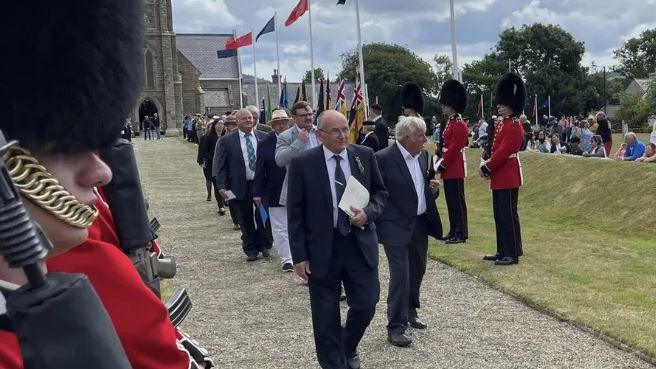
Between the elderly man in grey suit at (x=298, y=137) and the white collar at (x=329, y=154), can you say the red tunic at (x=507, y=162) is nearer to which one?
the elderly man in grey suit at (x=298, y=137)

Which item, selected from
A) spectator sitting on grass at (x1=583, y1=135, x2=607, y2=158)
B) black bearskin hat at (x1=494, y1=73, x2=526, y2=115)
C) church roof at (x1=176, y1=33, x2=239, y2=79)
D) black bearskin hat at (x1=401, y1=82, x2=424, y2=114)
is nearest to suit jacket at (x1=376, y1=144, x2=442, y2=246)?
black bearskin hat at (x1=494, y1=73, x2=526, y2=115)

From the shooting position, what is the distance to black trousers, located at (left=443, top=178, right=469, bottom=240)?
11.0 metres

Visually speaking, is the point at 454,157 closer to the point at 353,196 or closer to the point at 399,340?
the point at 399,340

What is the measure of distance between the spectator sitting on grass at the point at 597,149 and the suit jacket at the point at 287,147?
13.1 m

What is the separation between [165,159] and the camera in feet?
108

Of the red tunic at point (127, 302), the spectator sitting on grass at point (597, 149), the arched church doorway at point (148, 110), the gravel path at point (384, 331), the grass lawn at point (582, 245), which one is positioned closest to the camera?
the red tunic at point (127, 302)

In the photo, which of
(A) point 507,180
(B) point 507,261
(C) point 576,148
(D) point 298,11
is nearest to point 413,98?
(A) point 507,180

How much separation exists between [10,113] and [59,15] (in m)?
0.22

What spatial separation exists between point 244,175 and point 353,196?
492cm

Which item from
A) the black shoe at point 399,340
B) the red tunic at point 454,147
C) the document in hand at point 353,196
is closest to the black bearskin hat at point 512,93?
the red tunic at point 454,147

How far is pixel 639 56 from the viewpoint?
331 feet

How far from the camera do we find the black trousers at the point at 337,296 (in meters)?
5.31

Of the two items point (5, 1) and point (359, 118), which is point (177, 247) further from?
point (5, 1)

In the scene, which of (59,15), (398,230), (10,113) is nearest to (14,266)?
(10,113)
